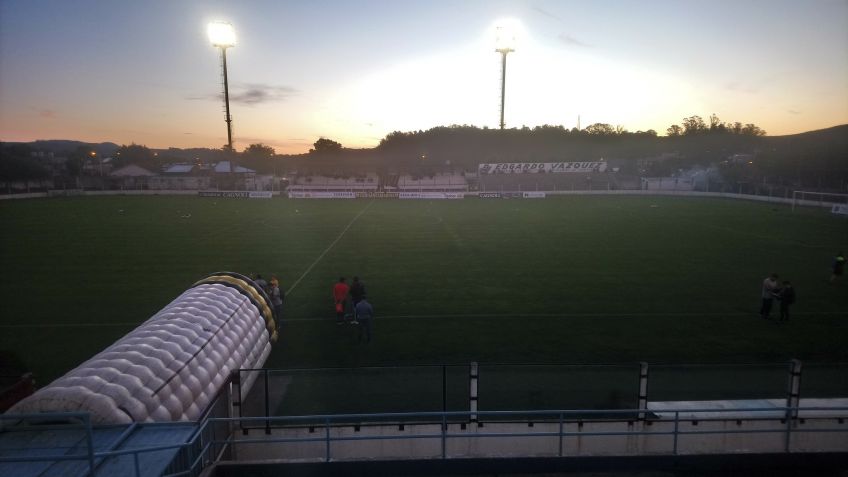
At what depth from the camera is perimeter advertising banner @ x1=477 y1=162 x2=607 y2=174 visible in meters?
86.1

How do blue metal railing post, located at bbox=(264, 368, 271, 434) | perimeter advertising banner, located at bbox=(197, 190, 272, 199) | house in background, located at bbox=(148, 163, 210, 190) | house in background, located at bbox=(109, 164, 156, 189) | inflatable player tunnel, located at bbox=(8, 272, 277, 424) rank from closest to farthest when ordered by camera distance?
1. inflatable player tunnel, located at bbox=(8, 272, 277, 424)
2. blue metal railing post, located at bbox=(264, 368, 271, 434)
3. perimeter advertising banner, located at bbox=(197, 190, 272, 199)
4. house in background, located at bbox=(148, 163, 210, 190)
5. house in background, located at bbox=(109, 164, 156, 189)

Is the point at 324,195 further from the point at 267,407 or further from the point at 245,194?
the point at 267,407

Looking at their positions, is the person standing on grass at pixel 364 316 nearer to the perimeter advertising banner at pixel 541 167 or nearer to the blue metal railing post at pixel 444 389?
the blue metal railing post at pixel 444 389

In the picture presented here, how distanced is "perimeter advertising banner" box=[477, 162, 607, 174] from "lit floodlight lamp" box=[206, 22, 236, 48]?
146ft

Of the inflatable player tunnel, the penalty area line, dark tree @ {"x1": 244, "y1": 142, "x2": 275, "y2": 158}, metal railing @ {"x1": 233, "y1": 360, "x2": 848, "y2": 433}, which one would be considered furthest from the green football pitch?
dark tree @ {"x1": 244, "y1": 142, "x2": 275, "y2": 158}

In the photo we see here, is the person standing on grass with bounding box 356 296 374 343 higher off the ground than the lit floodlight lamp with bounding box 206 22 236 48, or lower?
lower

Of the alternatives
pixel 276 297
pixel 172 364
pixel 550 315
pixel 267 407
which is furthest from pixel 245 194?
pixel 267 407

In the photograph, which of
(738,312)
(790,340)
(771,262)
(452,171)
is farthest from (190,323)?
(452,171)

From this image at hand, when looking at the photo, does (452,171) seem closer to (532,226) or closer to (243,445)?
(532,226)

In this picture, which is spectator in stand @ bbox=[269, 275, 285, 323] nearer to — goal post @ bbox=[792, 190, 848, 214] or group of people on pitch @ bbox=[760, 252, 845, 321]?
group of people on pitch @ bbox=[760, 252, 845, 321]

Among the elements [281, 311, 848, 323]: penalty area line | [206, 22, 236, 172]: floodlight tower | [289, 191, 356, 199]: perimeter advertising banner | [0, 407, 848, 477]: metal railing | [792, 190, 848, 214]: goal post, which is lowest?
[281, 311, 848, 323]: penalty area line

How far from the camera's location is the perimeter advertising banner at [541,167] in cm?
8612

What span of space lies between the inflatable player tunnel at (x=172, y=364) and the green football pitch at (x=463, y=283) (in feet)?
6.70

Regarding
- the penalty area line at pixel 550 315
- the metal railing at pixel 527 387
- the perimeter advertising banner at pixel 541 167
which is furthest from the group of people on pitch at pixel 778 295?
the perimeter advertising banner at pixel 541 167
